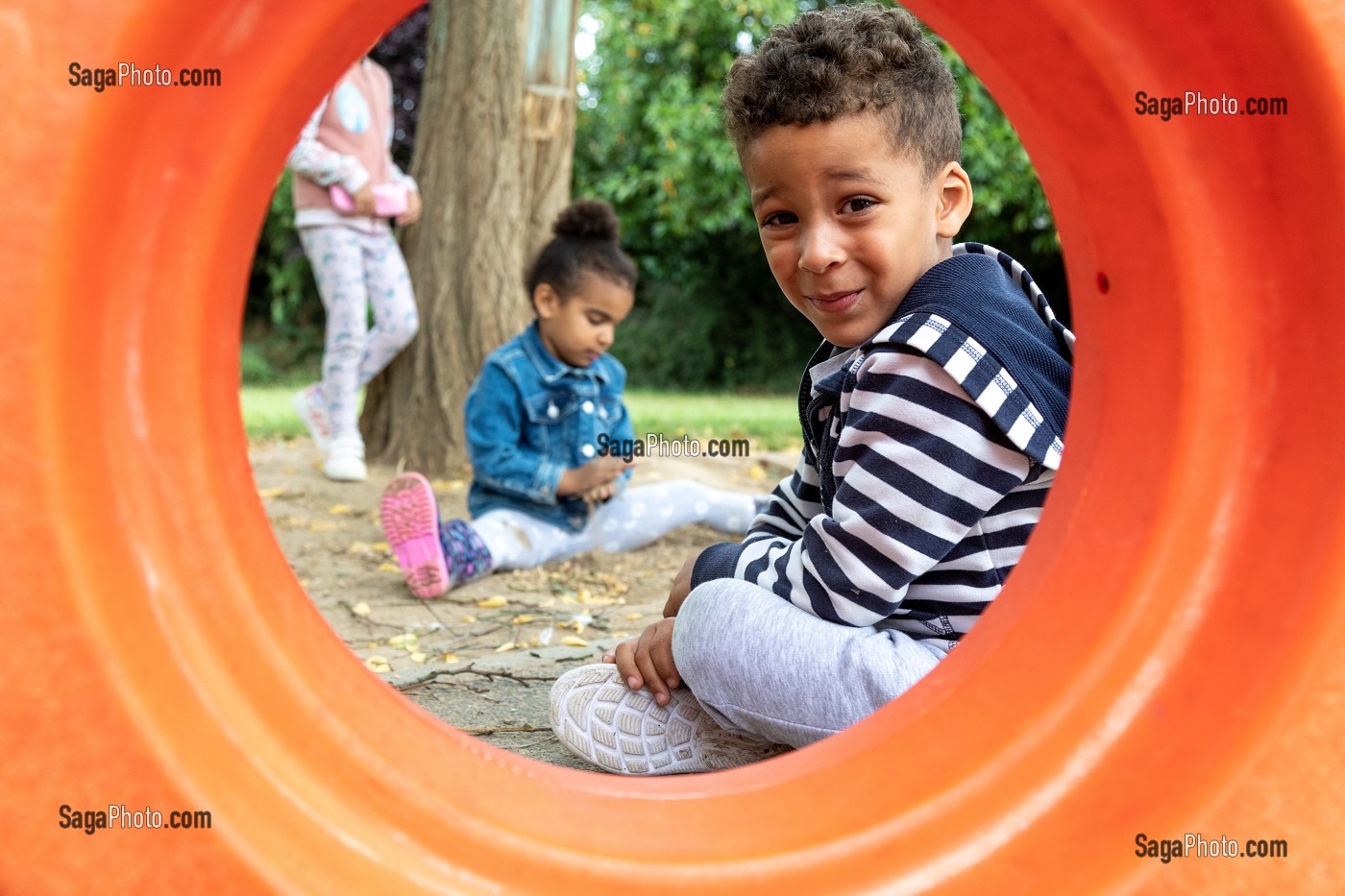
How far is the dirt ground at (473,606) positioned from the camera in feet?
6.39

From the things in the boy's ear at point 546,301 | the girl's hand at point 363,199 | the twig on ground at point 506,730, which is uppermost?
the girl's hand at point 363,199

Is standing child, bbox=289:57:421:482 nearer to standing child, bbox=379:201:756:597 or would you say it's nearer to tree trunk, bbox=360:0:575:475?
tree trunk, bbox=360:0:575:475

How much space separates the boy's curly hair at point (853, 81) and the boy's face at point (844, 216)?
0.02 meters

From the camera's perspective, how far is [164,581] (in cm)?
84

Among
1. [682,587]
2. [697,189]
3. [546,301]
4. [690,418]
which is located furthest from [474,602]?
[697,189]

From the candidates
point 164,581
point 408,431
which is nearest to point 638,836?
point 164,581

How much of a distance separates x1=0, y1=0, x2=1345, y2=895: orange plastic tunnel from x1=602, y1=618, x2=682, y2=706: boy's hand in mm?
583

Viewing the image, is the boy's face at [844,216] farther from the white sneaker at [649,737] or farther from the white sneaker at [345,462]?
the white sneaker at [345,462]

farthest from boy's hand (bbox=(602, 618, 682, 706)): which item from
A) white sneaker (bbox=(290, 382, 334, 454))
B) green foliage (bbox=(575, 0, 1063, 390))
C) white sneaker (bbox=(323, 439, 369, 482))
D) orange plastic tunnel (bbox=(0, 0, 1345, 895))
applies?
green foliage (bbox=(575, 0, 1063, 390))

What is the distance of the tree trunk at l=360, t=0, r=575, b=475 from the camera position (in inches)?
175

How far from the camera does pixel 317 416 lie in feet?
14.4

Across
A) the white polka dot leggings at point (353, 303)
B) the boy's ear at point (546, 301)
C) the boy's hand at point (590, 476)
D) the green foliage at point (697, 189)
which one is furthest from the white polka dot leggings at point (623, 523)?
the green foliage at point (697, 189)
